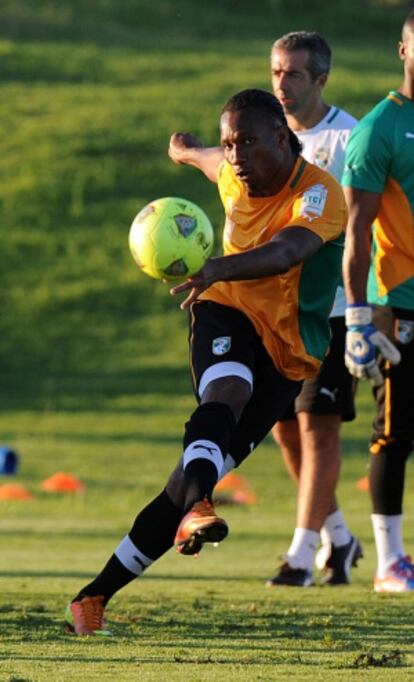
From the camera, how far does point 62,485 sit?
18.3m

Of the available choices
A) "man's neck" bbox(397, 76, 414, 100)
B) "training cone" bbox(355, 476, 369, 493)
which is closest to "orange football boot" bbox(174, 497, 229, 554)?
"man's neck" bbox(397, 76, 414, 100)

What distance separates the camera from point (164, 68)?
4484cm

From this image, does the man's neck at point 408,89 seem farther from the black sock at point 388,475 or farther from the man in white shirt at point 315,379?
the black sock at point 388,475

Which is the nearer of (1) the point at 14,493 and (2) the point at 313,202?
(2) the point at 313,202

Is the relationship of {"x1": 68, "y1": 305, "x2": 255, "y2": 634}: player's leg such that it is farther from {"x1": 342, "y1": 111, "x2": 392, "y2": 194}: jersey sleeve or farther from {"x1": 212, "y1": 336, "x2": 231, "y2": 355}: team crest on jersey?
{"x1": 342, "y1": 111, "x2": 392, "y2": 194}: jersey sleeve

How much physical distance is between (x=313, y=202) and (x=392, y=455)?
7.45 feet

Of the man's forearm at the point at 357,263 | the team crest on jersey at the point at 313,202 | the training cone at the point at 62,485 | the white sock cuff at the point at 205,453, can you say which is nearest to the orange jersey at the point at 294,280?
the team crest on jersey at the point at 313,202

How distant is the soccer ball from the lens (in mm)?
7289

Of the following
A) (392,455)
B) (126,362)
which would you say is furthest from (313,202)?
(126,362)

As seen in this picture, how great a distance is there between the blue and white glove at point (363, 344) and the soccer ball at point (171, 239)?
→ 154 cm

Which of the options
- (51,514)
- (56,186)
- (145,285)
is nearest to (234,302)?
(51,514)

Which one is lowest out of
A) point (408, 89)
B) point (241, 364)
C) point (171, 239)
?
point (241, 364)

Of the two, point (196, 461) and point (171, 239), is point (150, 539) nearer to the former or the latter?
point (196, 461)

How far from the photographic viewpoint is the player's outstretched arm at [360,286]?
8.88m
